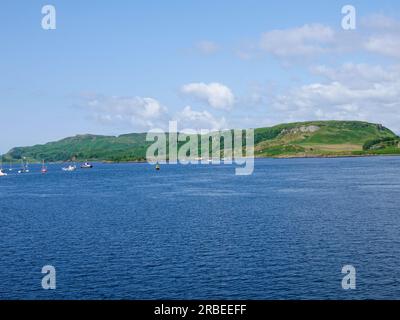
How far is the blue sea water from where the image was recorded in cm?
6125

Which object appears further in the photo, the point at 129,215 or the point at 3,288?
the point at 129,215

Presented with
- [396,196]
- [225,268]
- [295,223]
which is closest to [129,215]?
[295,223]

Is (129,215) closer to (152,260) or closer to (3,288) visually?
(152,260)

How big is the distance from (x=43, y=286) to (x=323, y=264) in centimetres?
4257

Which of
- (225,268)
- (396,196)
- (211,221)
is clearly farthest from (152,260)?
(396,196)

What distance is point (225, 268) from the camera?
69500 mm

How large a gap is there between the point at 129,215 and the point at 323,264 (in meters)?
68.4

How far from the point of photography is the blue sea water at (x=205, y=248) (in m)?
61.2

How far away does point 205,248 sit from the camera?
82750 mm
